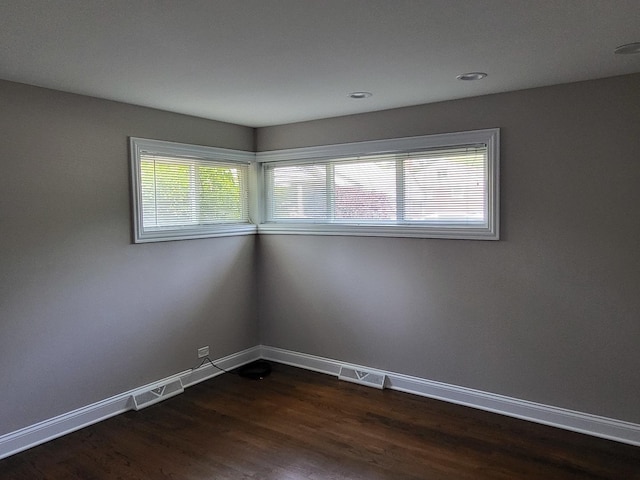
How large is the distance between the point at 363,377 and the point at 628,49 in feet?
10.1

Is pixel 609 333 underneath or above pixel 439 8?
underneath

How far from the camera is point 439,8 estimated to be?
1.93m

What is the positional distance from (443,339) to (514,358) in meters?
0.55

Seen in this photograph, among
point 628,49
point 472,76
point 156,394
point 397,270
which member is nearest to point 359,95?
point 472,76

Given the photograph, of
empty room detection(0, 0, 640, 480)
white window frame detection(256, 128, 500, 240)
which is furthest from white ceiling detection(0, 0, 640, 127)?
white window frame detection(256, 128, 500, 240)

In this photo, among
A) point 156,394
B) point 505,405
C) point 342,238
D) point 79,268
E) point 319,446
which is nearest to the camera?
point 319,446

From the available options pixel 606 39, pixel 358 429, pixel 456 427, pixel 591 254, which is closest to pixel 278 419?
pixel 358 429

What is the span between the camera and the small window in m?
3.75

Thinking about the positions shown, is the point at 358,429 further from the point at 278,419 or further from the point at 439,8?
the point at 439,8

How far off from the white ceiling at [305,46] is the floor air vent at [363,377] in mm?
2359

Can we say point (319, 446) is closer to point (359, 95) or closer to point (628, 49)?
point (359, 95)

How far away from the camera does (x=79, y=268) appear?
333cm

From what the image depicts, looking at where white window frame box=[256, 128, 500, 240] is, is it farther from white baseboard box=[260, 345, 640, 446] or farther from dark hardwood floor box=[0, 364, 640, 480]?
dark hardwood floor box=[0, 364, 640, 480]

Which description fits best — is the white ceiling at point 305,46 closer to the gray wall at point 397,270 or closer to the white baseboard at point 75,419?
the gray wall at point 397,270
